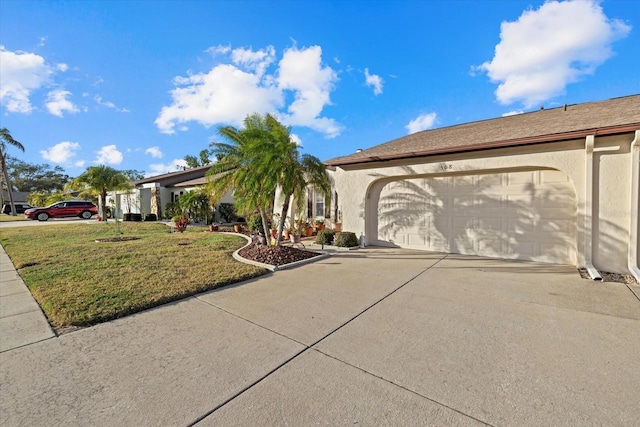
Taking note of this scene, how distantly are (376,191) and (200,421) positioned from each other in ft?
29.8

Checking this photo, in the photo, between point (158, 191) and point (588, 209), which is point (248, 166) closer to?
point (588, 209)

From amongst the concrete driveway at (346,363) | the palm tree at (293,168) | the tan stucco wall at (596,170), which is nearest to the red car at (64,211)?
the palm tree at (293,168)

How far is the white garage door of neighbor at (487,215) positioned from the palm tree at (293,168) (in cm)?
282

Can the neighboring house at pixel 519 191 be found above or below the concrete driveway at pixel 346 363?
above

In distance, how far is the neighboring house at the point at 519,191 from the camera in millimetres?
6430

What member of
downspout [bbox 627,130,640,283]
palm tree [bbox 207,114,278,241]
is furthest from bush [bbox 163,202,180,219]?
downspout [bbox 627,130,640,283]

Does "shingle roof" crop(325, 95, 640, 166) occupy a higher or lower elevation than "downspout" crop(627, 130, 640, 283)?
higher

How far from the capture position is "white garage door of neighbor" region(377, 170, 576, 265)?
288 inches

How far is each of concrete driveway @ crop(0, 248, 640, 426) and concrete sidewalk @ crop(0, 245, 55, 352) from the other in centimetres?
33

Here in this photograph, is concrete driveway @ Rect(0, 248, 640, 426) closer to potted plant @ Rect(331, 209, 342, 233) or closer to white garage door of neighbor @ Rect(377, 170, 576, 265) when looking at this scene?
white garage door of neighbor @ Rect(377, 170, 576, 265)

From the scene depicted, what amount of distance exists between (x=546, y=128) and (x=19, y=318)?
12300 mm

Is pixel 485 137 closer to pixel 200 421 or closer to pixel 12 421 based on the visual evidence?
pixel 200 421

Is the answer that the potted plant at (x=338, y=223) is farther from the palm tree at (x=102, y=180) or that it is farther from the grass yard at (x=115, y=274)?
the palm tree at (x=102, y=180)

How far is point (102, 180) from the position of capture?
22328 mm
